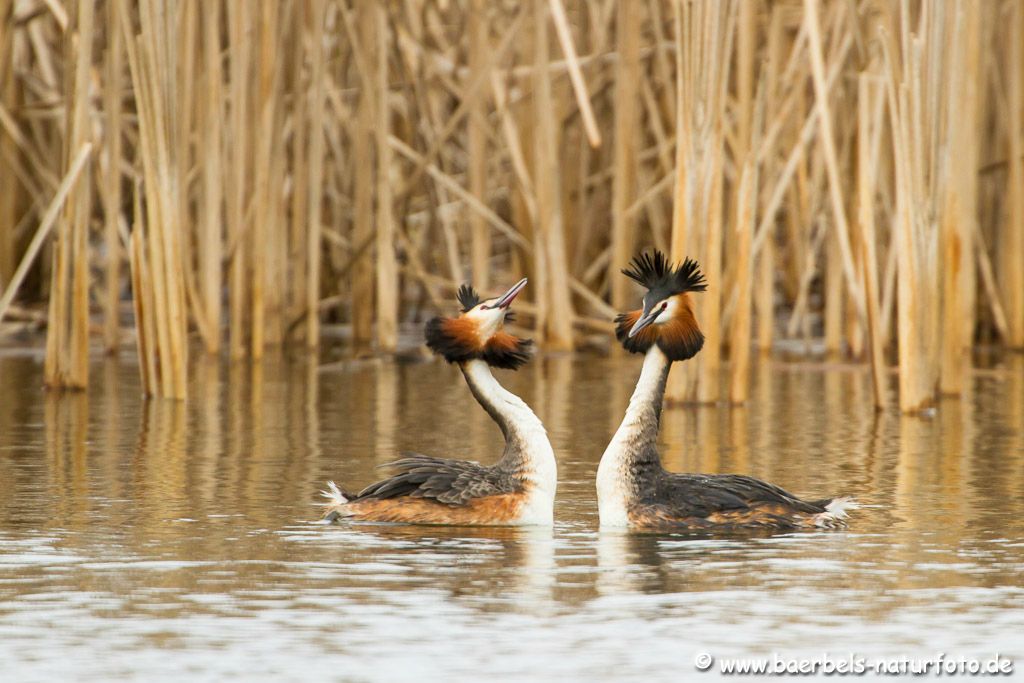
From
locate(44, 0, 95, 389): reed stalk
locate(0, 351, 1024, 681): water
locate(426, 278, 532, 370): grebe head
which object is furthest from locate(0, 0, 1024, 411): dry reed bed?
locate(426, 278, 532, 370): grebe head

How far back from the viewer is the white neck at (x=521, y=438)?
7531 mm

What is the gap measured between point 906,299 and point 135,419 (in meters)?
4.33

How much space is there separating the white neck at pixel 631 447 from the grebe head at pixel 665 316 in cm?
6

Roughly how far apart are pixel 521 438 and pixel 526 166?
25.2 ft

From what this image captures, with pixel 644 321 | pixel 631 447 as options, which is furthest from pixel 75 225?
pixel 631 447

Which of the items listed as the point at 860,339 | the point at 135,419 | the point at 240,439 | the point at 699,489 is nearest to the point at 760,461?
the point at 699,489

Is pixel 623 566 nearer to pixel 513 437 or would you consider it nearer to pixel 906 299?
pixel 513 437

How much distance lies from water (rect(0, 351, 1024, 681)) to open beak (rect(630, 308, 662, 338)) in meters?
0.75

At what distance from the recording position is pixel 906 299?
10750mm

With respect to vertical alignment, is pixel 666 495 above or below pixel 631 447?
below

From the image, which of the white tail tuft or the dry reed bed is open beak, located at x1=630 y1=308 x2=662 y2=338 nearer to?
the white tail tuft

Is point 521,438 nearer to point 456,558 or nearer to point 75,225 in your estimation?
point 456,558

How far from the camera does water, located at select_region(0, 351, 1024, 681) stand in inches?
206

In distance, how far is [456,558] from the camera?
6680 mm
